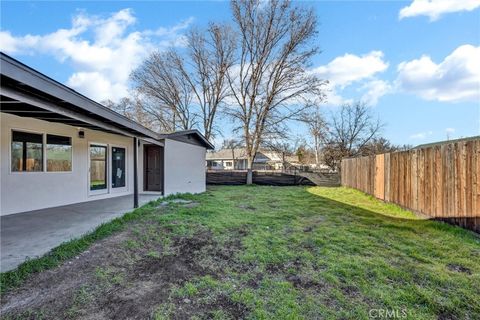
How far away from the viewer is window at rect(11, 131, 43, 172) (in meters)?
5.88

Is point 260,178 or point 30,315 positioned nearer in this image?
point 30,315

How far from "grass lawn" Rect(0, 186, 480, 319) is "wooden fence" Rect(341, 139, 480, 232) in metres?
0.48

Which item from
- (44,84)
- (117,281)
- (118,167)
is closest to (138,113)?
(118,167)

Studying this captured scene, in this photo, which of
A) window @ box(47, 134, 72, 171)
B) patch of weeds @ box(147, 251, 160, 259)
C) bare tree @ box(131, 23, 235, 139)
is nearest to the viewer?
patch of weeds @ box(147, 251, 160, 259)

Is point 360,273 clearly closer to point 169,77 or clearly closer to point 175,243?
point 175,243

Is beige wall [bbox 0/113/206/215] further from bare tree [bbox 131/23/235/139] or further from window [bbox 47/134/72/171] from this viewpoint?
bare tree [bbox 131/23/235/139]

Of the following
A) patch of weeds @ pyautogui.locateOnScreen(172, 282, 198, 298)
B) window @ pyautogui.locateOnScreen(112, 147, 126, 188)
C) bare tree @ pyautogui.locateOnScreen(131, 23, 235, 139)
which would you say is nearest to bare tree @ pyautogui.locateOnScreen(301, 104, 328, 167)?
bare tree @ pyautogui.locateOnScreen(131, 23, 235, 139)

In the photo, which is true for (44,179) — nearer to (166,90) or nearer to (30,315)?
(30,315)

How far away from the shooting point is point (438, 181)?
17.7 ft

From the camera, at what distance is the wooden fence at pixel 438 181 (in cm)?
448

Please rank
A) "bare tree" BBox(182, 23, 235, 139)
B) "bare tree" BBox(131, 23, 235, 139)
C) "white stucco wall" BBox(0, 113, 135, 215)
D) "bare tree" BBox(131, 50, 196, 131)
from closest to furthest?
"white stucco wall" BBox(0, 113, 135, 215) → "bare tree" BBox(182, 23, 235, 139) → "bare tree" BBox(131, 23, 235, 139) → "bare tree" BBox(131, 50, 196, 131)

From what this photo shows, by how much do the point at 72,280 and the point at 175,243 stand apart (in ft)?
5.28

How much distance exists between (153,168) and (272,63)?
11.1 meters

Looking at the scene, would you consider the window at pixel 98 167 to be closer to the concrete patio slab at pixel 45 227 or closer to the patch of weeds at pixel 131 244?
the concrete patio slab at pixel 45 227
